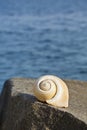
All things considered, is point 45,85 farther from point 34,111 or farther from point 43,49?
point 43,49

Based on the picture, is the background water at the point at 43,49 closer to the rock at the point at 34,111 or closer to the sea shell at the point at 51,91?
the rock at the point at 34,111

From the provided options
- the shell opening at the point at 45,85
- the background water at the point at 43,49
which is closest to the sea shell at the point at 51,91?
the shell opening at the point at 45,85

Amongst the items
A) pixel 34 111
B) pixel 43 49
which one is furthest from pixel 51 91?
pixel 43 49

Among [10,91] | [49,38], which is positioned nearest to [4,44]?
[49,38]

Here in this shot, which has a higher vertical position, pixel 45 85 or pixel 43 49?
pixel 43 49

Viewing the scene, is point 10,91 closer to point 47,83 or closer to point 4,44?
point 47,83

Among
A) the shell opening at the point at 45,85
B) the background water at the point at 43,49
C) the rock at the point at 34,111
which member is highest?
the background water at the point at 43,49
